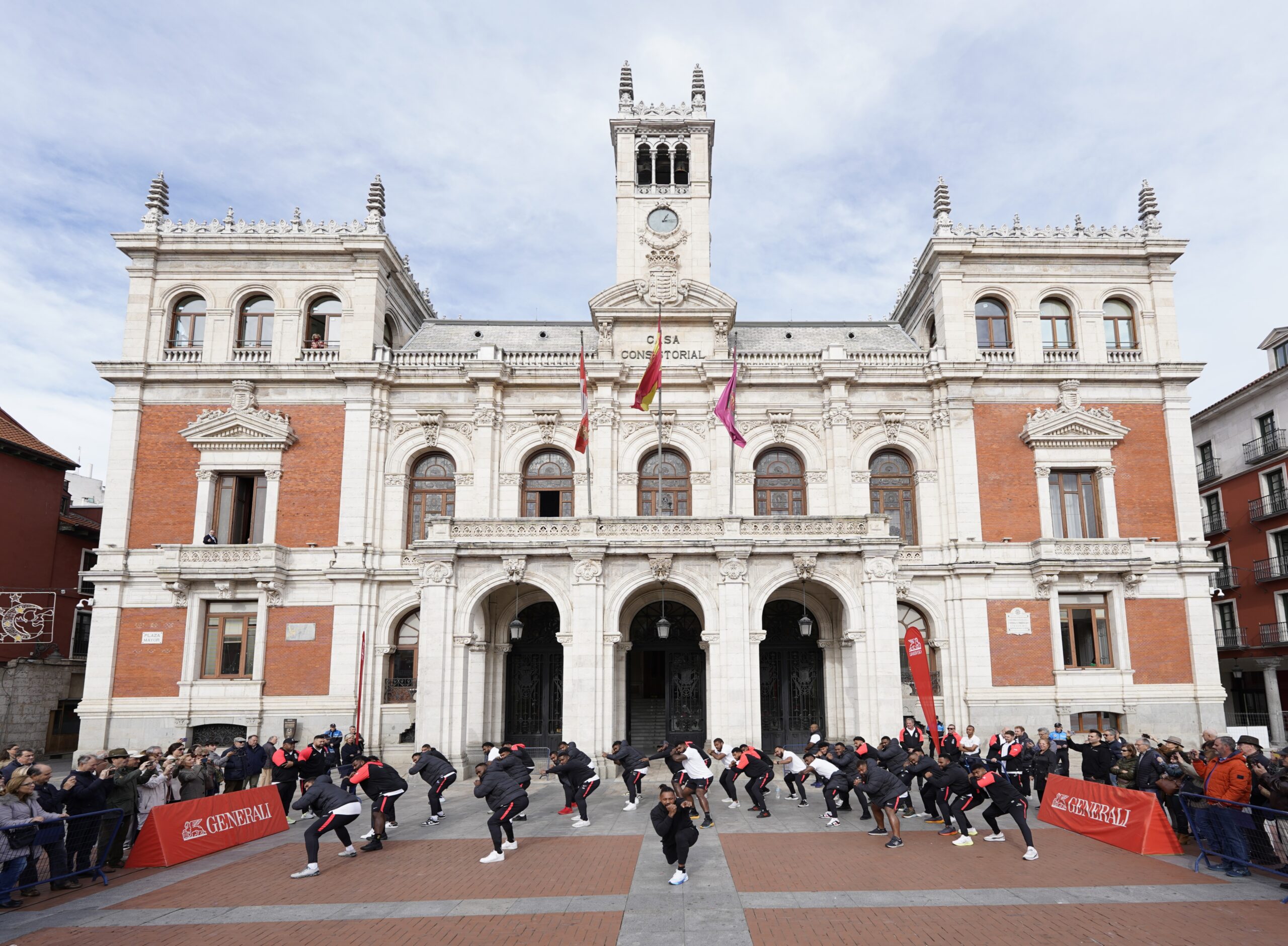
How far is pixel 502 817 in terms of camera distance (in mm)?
14352

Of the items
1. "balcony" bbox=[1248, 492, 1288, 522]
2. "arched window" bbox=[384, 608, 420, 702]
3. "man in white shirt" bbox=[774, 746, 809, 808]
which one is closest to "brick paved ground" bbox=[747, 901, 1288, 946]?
"man in white shirt" bbox=[774, 746, 809, 808]

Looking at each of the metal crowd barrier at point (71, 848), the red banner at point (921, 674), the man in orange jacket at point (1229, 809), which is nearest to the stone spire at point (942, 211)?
the red banner at point (921, 674)

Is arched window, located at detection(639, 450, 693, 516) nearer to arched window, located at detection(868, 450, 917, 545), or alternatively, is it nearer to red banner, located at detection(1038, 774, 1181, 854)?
arched window, located at detection(868, 450, 917, 545)

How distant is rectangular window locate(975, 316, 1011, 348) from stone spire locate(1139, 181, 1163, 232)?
646 centimetres

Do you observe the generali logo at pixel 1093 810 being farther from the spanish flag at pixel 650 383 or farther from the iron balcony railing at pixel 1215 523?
the iron balcony railing at pixel 1215 523

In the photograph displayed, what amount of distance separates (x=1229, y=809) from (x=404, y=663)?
24.2 m

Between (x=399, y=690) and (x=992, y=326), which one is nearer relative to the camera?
(x=399, y=690)

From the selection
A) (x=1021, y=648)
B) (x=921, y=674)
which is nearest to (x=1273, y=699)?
(x=1021, y=648)

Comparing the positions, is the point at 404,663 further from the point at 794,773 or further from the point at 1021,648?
the point at 1021,648

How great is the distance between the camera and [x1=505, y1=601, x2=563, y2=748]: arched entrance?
1148 inches

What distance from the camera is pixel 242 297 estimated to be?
31891 millimetres

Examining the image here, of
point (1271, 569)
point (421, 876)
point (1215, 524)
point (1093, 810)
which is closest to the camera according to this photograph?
point (421, 876)

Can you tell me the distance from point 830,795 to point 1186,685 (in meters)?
18.3

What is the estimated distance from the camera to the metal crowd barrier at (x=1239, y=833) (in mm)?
11953
